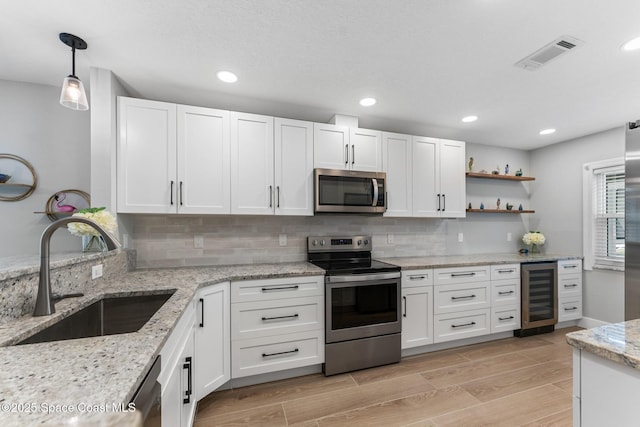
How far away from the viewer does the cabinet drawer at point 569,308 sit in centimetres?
335

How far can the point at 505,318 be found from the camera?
3.08 meters

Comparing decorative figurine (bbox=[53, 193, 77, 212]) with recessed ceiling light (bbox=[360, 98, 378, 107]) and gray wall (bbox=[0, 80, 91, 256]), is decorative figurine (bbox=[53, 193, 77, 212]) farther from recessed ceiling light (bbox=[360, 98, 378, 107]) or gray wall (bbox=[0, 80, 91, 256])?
recessed ceiling light (bbox=[360, 98, 378, 107])

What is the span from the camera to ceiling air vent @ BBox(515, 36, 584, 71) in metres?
1.70

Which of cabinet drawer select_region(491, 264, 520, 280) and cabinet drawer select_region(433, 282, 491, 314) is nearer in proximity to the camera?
cabinet drawer select_region(433, 282, 491, 314)

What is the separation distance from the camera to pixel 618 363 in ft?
2.72

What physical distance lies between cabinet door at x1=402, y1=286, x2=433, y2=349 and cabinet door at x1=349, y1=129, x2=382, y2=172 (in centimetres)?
132

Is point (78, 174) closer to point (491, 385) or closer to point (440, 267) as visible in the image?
point (440, 267)

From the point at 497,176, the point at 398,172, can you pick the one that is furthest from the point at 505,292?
the point at 398,172

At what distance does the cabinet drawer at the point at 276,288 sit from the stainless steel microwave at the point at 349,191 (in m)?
0.70

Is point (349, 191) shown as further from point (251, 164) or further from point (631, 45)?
point (631, 45)

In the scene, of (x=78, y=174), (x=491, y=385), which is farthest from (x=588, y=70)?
(x=78, y=174)

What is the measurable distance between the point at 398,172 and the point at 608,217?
8.92ft

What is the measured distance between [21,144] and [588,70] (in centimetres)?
443

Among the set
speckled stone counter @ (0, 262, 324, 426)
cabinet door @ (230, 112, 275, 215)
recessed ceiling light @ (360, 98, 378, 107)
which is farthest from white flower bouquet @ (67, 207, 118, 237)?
recessed ceiling light @ (360, 98, 378, 107)
